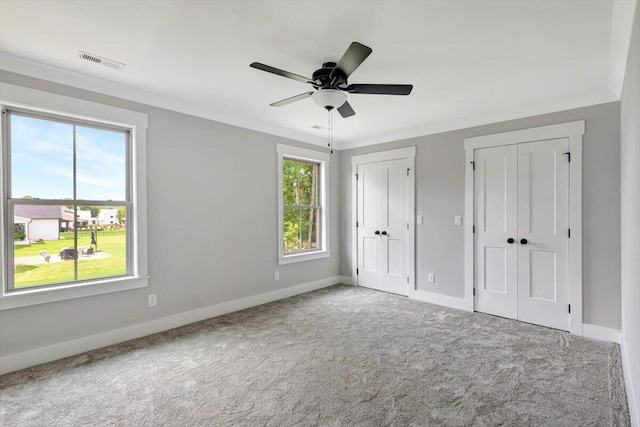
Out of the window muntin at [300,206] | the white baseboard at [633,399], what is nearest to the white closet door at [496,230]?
the white baseboard at [633,399]

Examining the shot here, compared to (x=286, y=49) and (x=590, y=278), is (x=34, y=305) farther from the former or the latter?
(x=590, y=278)

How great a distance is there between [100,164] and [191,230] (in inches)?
43.1

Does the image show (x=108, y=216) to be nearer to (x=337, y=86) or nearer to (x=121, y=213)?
(x=121, y=213)

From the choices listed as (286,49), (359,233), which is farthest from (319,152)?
(286,49)

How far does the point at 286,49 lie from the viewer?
2387 millimetres

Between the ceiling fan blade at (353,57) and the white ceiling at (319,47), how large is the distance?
21 centimetres

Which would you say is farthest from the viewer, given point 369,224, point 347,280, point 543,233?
point 347,280

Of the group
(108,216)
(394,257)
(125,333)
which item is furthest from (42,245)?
(394,257)

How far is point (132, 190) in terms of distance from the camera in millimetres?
3240

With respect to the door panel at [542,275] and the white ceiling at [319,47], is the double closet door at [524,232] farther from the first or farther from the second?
the white ceiling at [319,47]

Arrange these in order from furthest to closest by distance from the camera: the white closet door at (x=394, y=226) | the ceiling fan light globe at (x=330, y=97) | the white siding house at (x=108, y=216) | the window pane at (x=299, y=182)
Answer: the window pane at (x=299, y=182) → the white closet door at (x=394, y=226) → the white siding house at (x=108, y=216) → the ceiling fan light globe at (x=330, y=97)

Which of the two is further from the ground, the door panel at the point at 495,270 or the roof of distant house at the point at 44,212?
the roof of distant house at the point at 44,212

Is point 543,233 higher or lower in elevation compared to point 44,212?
lower

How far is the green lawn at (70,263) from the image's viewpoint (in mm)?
2709
